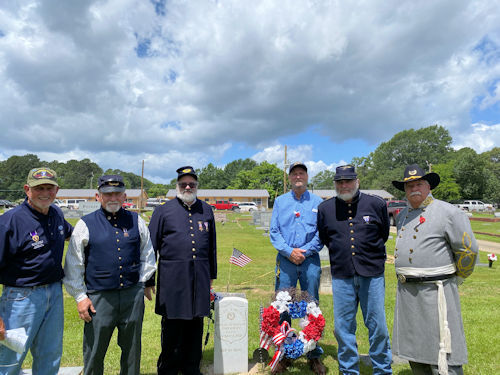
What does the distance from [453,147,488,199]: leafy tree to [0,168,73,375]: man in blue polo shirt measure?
65548 mm

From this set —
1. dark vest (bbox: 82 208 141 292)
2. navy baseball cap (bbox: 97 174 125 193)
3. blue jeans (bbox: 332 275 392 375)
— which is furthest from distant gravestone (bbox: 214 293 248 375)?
navy baseball cap (bbox: 97 174 125 193)

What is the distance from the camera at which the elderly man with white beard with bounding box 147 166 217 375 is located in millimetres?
3588

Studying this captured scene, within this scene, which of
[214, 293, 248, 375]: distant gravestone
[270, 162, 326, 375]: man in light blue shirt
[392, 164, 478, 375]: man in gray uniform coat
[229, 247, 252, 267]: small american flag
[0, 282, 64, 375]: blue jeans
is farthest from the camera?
[229, 247, 252, 267]: small american flag

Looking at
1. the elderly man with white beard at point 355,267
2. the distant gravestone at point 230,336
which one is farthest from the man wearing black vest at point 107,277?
the elderly man with white beard at point 355,267

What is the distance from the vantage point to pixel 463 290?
327 inches

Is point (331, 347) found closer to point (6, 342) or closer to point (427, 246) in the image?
point (427, 246)

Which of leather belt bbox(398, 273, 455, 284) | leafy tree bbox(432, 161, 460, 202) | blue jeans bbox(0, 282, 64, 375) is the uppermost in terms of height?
leafy tree bbox(432, 161, 460, 202)

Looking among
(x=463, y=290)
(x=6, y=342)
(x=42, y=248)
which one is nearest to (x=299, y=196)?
(x=42, y=248)

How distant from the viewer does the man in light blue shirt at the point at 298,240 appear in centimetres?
420

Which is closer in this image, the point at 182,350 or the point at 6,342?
the point at 6,342

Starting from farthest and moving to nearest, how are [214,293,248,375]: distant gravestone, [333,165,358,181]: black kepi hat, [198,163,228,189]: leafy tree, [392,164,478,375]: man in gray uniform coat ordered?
[198,163,228,189]: leafy tree → [214,293,248,375]: distant gravestone → [333,165,358,181]: black kepi hat → [392,164,478,375]: man in gray uniform coat

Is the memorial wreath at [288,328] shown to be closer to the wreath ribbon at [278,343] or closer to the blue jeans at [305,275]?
the wreath ribbon at [278,343]

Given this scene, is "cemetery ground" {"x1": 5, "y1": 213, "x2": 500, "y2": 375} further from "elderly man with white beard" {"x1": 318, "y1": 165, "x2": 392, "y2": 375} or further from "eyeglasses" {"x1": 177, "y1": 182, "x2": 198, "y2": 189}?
"eyeglasses" {"x1": 177, "y1": 182, "x2": 198, "y2": 189}

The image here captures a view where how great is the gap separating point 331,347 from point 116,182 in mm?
3884
